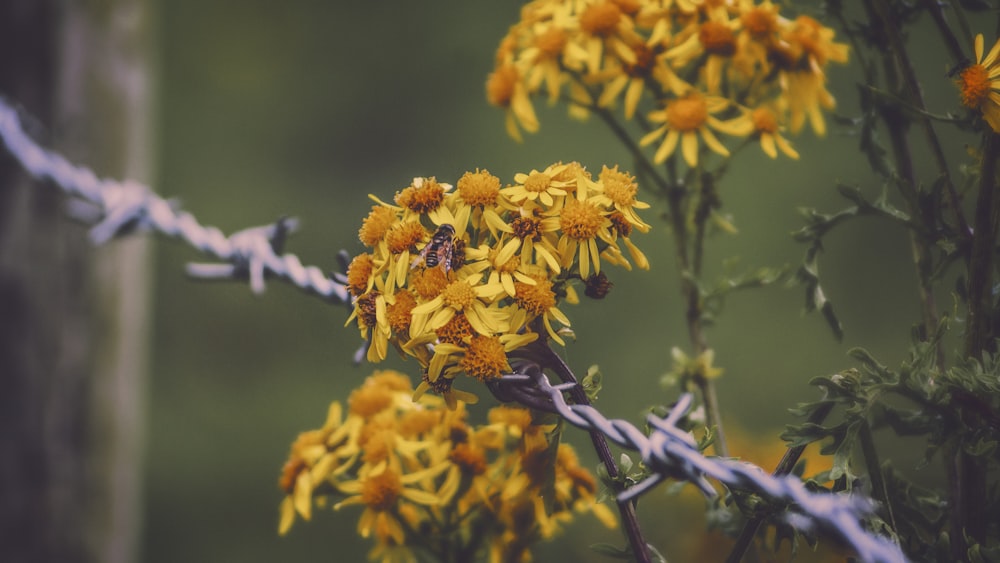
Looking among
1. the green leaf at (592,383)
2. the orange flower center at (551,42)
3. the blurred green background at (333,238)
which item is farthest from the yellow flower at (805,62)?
the blurred green background at (333,238)

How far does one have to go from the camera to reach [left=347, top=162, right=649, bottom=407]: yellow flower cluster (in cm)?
61

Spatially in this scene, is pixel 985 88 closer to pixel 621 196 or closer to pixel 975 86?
pixel 975 86

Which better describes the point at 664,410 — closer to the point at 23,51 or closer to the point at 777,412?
the point at 23,51

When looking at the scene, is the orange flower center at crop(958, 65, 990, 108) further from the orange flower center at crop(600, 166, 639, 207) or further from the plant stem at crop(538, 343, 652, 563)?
the plant stem at crop(538, 343, 652, 563)

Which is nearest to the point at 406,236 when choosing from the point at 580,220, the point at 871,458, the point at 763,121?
the point at 580,220

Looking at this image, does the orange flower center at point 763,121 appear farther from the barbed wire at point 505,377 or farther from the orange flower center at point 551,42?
the barbed wire at point 505,377

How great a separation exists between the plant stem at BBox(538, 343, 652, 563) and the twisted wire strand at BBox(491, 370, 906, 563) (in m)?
0.01

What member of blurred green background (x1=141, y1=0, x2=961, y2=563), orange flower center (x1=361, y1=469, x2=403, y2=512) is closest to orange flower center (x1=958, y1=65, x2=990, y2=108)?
orange flower center (x1=361, y1=469, x2=403, y2=512)

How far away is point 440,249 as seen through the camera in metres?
0.63

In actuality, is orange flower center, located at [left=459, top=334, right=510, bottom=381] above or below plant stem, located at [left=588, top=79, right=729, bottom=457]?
below

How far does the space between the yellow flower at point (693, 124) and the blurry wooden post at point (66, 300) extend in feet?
3.11

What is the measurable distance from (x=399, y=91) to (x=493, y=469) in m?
4.38

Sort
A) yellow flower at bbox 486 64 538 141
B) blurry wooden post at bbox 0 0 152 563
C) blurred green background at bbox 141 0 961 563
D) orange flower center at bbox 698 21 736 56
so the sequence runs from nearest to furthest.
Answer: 1. orange flower center at bbox 698 21 736 56
2. yellow flower at bbox 486 64 538 141
3. blurry wooden post at bbox 0 0 152 563
4. blurred green background at bbox 141 0 961 563

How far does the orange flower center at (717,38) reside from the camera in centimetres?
93
